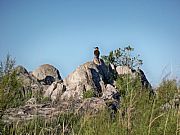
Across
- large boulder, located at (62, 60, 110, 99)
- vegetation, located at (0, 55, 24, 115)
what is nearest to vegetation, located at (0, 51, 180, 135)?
vegetation, located at (0, 55, 24, 115)

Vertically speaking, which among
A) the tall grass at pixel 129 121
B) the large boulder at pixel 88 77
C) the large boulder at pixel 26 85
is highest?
the large boulder at pixel 88 77

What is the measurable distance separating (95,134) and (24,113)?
3.79 m

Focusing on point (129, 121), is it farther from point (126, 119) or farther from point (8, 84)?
point (8, 84)

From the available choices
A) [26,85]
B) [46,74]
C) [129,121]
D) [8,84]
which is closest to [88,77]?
[46,74]

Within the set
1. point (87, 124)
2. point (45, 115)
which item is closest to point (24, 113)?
point (45, 115)

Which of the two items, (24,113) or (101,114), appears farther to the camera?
(24,113)

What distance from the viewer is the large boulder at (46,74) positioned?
2778 centimetres

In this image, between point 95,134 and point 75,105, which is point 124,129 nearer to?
point 95,134

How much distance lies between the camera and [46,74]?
94.3ft

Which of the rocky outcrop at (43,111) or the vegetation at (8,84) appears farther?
the rocky outcrop at (43,111)

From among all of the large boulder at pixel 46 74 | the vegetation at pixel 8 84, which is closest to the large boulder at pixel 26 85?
the vegetation at pixel 8 84

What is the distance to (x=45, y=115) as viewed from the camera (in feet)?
28.2

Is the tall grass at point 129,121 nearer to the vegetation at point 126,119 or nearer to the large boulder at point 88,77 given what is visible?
the vegetation at point 126,119

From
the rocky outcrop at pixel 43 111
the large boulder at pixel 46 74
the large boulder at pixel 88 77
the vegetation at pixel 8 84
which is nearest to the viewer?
the vegetation at pixel 8 84
